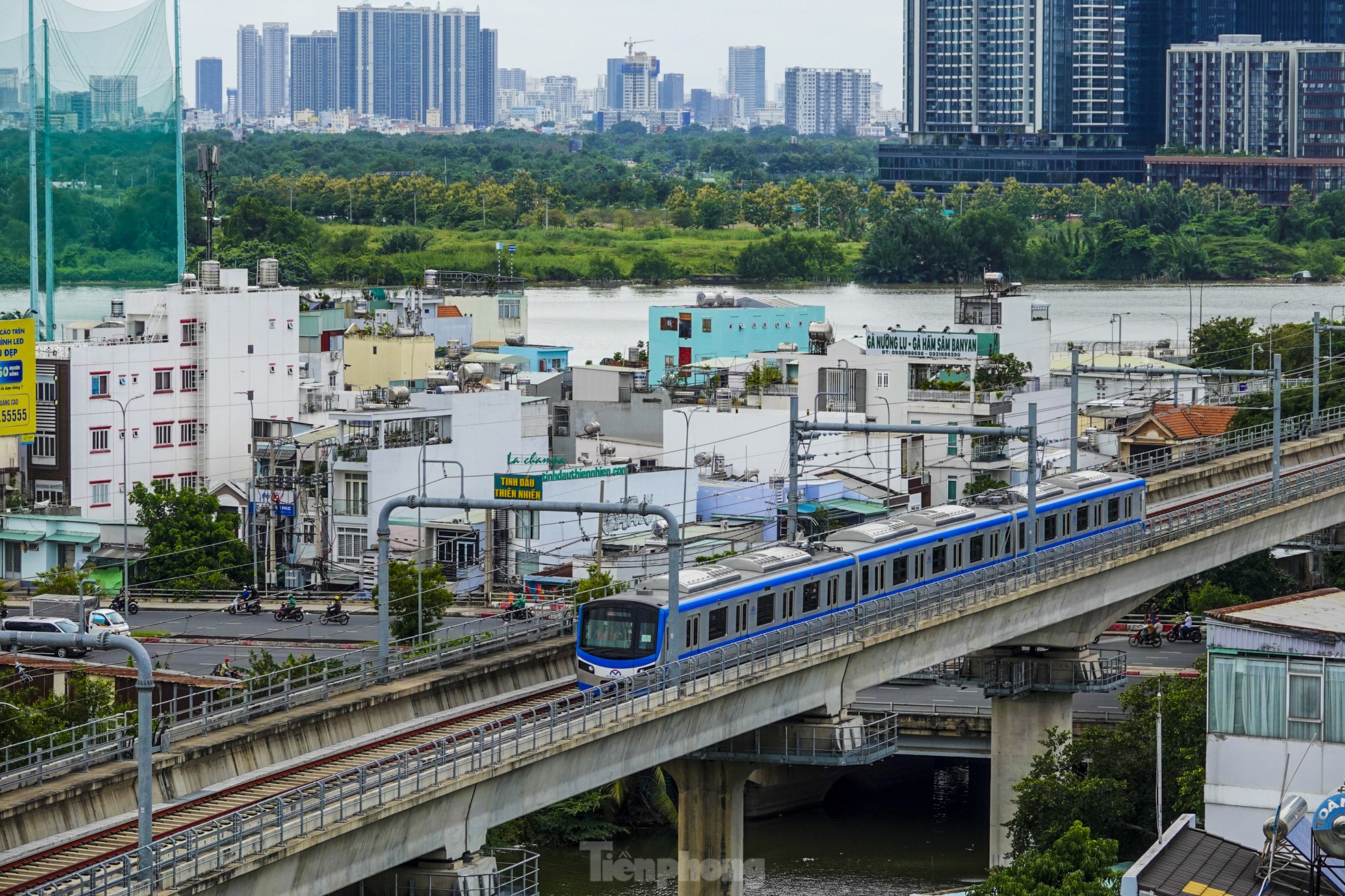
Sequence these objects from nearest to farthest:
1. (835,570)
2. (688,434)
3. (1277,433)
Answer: (835,570)
(1277,433)
(688,434)

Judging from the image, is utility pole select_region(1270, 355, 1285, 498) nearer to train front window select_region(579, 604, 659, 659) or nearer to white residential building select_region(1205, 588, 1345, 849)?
train front window select_region(579, 604, 659, 659)

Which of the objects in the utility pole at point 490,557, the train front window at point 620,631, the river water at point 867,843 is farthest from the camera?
the utility pole at point 490,557

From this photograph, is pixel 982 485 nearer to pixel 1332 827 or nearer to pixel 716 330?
pixel 716 330

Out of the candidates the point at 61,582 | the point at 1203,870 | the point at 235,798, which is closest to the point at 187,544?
the point at 61,582

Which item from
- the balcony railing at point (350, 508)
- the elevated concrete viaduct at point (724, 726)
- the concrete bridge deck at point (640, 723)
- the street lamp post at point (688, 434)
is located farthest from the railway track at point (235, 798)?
the street lamp post at point (688, 434)

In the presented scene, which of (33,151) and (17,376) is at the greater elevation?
(33,151)

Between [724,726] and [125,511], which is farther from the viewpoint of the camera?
[125,511]

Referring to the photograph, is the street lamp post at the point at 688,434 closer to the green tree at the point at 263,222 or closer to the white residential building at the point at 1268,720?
the white residential building at the point at 1268,720

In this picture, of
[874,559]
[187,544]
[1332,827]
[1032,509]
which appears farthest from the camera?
[187,544]
